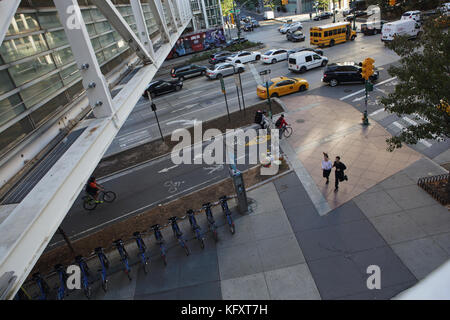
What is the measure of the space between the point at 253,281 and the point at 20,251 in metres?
6.14

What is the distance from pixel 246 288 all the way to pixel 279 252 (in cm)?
151

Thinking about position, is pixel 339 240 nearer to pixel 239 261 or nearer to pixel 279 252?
pixel 279 252

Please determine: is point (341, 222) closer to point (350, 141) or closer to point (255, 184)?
point (255, 184)

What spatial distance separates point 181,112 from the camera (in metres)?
22.0

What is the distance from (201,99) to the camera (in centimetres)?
2409

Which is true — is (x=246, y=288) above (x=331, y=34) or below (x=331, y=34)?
below

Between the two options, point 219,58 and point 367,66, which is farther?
point 219,58

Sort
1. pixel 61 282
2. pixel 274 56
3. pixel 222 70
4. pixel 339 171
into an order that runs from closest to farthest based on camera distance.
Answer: pixel 61 282, pixel 339 171, pixel 222 70, pixel 274 56

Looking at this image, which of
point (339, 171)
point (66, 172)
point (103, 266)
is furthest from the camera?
point (339, 171)

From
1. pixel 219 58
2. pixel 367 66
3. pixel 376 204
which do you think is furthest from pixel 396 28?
pixel 376 204

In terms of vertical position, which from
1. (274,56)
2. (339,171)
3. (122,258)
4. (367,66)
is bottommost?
(122,258)

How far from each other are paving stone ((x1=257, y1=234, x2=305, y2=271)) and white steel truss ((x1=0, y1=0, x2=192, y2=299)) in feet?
17.7
